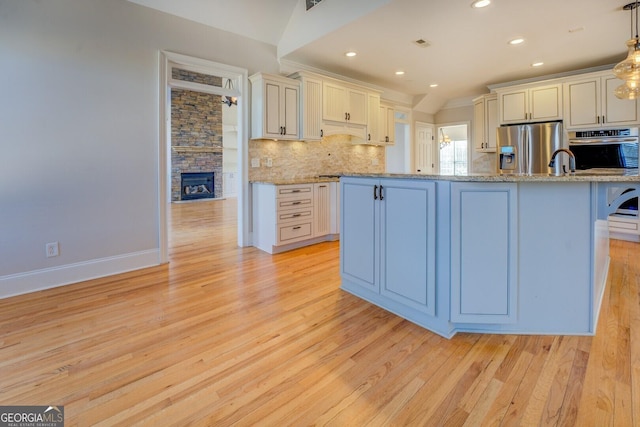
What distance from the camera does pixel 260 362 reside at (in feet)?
6.01

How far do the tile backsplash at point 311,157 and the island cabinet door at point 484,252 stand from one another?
10.5ft

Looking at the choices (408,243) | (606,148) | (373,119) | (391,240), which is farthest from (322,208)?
(606,148)

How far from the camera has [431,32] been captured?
367 cm

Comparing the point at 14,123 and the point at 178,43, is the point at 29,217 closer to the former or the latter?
the point at 14,123

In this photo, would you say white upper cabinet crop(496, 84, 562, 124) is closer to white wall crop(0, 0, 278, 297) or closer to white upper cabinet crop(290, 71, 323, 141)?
white upper cabinet crop(290, 71, 323, 141)

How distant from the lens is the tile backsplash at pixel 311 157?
15.3 ft

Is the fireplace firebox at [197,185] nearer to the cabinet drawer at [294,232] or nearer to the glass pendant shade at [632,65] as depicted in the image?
the cabinet drawer at [294,232]

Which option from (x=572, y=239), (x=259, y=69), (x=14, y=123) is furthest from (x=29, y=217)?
(x=572, y=239)

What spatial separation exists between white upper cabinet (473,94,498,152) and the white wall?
16.4ft

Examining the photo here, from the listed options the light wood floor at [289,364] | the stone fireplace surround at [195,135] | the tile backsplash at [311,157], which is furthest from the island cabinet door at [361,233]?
the stone fireplace surround at [195,135]

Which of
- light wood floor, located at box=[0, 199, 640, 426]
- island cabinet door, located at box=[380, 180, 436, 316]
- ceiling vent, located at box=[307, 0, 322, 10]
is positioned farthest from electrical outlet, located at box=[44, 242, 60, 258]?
ceiling vent, located at box=[307, 0, 322, 10]

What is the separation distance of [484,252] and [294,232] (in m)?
2.76

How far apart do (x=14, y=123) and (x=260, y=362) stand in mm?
2967

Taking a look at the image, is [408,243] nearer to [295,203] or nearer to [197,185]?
[295,203]
